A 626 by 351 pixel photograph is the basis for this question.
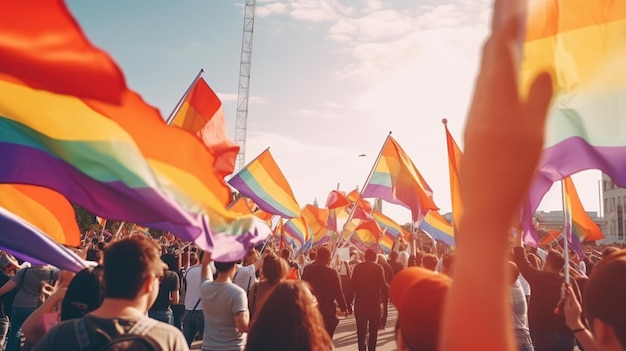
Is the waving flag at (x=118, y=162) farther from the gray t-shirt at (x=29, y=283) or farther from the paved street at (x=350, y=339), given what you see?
the paved street at (x=350, y=339)

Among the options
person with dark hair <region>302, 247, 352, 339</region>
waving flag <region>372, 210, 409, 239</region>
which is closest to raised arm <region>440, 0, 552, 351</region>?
person with dark hair <region>302, 247, 352, 339</region>

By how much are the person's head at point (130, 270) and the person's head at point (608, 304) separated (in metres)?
1.95

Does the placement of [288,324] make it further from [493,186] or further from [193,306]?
[193,306]

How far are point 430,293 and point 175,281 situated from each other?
6.01 m

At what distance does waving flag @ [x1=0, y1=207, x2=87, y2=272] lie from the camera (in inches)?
128

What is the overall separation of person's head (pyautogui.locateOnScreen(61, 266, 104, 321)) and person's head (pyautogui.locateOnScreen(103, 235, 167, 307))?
45.0 inches

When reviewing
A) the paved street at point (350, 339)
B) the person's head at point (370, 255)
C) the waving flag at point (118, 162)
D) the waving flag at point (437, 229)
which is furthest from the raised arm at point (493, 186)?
the waving flag at point (437, 229)

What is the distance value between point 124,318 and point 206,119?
13.7 ft

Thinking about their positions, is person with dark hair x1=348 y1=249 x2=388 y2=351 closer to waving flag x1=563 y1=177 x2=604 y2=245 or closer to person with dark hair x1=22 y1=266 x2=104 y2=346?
waving flag x1=563 y1=177 x2=604 y2=245

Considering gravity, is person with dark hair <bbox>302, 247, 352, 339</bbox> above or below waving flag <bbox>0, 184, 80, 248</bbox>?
below

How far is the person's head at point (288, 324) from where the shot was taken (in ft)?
9.74

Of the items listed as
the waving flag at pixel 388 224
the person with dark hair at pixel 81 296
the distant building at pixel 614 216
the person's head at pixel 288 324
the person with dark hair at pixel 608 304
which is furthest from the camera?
the distant building at pixel 614 216

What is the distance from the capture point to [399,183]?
10.9 m

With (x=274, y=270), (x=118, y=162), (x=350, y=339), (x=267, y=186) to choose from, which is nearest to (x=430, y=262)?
(x=267, y=186)
